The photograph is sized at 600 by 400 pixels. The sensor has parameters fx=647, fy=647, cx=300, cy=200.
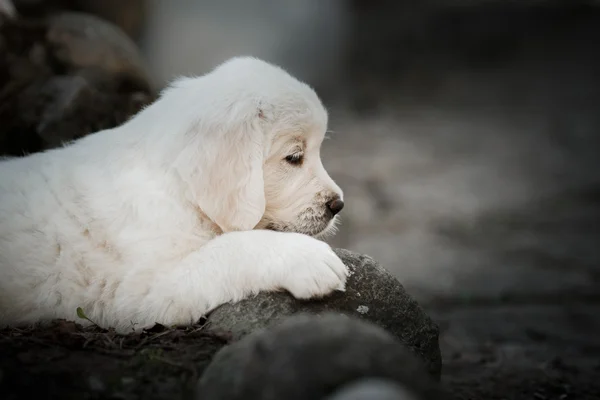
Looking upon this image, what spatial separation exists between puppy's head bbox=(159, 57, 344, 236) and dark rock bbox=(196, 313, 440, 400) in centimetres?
124

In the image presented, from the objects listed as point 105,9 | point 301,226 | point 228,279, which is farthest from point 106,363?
point 105,9

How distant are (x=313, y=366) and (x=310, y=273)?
947 millimetres

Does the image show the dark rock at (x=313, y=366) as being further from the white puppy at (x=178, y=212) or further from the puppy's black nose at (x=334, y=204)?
the puppy's black nose at (x=334, y=204)

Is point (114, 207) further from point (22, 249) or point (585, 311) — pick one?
point (585, 311)

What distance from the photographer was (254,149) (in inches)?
146

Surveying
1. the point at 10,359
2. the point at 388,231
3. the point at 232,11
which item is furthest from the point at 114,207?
the point at 232,11

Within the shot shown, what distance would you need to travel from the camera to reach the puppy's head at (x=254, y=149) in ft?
11.8

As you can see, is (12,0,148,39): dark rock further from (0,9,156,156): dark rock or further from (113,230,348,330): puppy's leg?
(113,230,348,330): puppy's leg

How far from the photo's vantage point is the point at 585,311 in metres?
6.45

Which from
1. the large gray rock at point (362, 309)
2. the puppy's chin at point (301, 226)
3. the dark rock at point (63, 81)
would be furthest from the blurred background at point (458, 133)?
the puppy's chin at point (301, 226)

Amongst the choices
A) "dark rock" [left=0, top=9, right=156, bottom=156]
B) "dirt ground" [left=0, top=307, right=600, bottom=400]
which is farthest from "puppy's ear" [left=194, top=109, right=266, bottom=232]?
"dark rock" [left=0, top=9, right=156, bottom=156]

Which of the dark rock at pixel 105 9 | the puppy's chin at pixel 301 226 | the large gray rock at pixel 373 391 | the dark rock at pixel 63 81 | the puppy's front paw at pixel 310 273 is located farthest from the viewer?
the dark rock at pixel 105 9

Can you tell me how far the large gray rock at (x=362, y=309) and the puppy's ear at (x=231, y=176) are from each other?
1.73 ft

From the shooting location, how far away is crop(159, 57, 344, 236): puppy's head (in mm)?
3596
